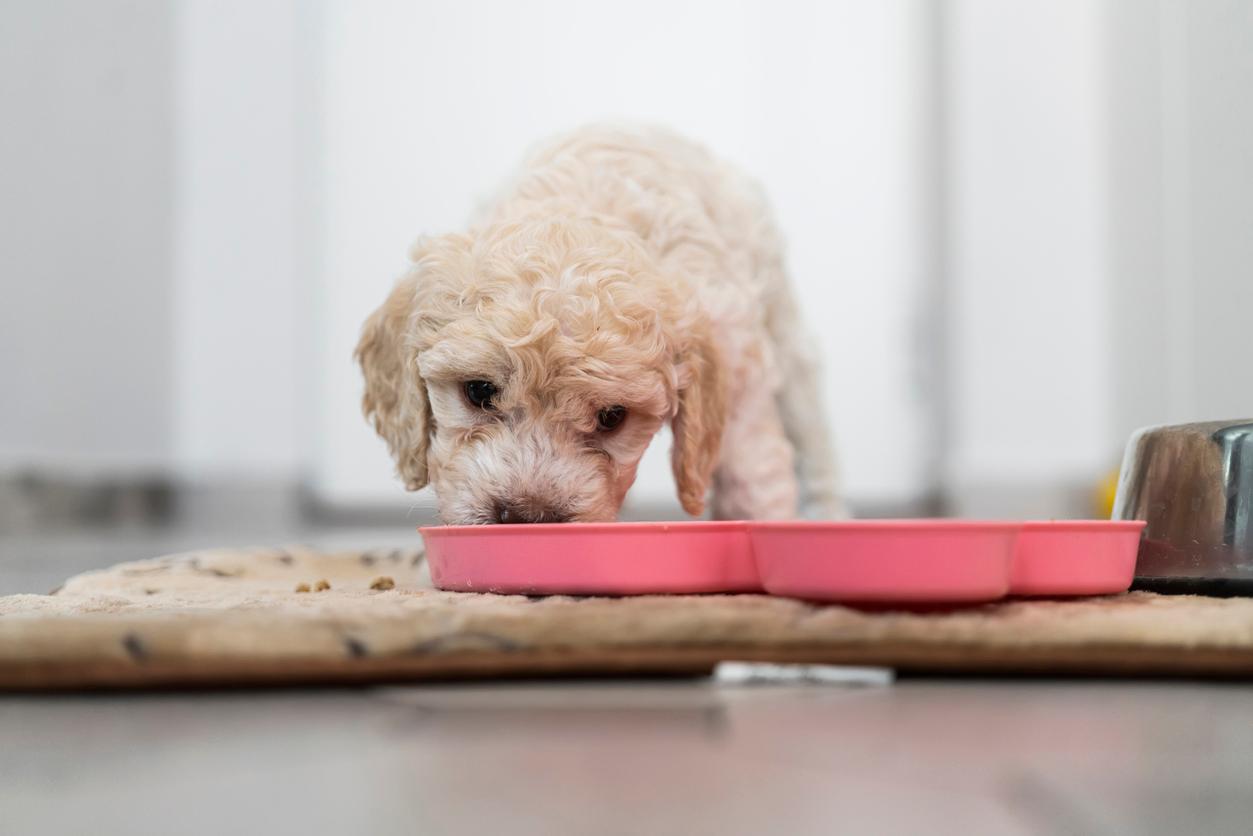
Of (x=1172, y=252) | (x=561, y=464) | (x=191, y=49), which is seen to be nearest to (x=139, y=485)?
(x=191, y=49)

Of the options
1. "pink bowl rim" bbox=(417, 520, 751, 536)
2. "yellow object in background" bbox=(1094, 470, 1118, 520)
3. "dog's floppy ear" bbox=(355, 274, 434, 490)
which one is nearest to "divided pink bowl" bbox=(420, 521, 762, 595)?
"pink bowl rim" bbox=(417, 520, 751, 536)

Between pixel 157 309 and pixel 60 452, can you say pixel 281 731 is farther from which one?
pixel 157 309

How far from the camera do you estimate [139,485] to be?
509 centimetres

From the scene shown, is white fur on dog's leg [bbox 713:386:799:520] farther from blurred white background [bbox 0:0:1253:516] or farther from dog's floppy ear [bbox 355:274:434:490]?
blurred white background [bbox 0:0:1253:516]


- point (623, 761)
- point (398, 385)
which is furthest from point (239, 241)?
point (623, 761)

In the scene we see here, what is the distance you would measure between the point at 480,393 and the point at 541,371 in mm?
154

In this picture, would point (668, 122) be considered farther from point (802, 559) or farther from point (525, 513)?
point (802, 559)

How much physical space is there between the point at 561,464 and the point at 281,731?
1044 millimetres

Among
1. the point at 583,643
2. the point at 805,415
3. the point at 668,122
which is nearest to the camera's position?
the point at 583,643

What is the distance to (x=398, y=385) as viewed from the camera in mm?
2219

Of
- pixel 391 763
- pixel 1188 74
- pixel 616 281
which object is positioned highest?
pixel 1188 74

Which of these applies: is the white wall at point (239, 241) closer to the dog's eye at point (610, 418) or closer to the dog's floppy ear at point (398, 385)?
the dog's floppy ear at point (398, 385)

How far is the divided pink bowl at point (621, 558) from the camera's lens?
1436 millimetres

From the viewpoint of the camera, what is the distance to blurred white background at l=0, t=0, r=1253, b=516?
524cm
